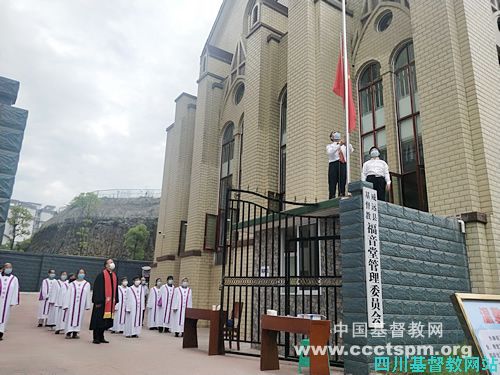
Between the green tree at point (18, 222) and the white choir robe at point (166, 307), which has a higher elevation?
the green tree at point (18, 222)

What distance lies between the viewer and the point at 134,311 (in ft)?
38.5

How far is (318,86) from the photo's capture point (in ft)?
37.2

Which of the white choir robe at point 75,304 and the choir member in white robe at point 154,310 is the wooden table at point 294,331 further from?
the choir member in white robe at point 154,310

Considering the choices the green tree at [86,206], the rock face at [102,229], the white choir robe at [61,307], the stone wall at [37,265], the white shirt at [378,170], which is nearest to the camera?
the white shirt at [378,170]

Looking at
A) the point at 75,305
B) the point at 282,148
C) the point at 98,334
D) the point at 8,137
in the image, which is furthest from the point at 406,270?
the point at 75,305

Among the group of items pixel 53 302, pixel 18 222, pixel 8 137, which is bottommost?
pixel 53 302

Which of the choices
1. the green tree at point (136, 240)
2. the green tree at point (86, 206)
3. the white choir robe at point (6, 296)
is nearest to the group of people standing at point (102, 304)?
the white choir robe at point (6, 296)

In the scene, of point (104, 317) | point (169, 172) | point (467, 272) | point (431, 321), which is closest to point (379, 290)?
point (431, 321)

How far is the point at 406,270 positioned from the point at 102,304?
22.4 feet

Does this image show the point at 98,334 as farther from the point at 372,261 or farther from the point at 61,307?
the point at 372,261

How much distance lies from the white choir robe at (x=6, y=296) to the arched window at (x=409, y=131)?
399 inches

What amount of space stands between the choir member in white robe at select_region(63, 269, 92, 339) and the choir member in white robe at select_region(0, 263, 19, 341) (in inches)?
53.2

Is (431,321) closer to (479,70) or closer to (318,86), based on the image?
(479,70)

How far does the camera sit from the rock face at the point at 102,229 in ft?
161
